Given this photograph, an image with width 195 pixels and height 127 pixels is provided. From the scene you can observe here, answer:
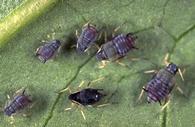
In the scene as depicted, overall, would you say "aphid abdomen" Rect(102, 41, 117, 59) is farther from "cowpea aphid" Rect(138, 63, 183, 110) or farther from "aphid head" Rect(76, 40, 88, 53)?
"cowpea aphid" Rect(138, 63, 183, 110)

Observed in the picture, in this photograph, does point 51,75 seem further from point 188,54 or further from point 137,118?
point 188,54

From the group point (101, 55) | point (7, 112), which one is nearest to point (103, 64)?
point (101, 55)

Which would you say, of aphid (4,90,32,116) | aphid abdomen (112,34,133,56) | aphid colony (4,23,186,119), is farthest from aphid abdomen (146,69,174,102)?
aphid (4,90,32,116)

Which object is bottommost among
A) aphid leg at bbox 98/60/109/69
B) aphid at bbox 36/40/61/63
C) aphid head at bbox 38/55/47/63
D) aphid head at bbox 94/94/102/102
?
aphid head at bbox 94/94/102/102

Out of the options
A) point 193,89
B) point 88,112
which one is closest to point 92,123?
point 88,112

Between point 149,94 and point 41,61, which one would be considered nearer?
point 149,94

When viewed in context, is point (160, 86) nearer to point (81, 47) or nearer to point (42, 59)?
point (81, 47)

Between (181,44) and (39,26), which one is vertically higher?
(39,26)
